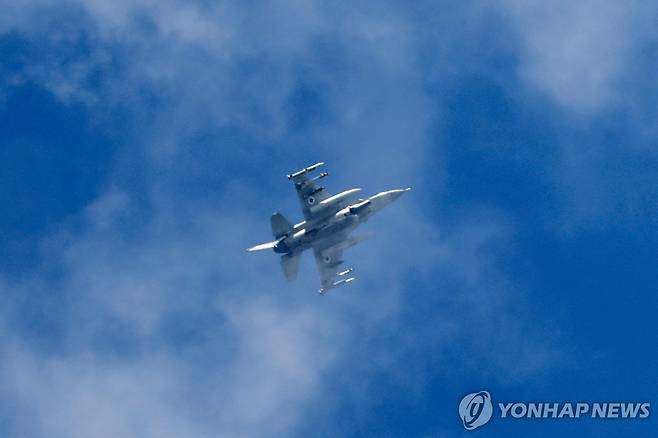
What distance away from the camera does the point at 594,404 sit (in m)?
171

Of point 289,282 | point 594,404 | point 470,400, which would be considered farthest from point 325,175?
point 594,404

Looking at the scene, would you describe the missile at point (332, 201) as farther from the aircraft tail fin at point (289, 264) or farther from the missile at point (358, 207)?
the aircraft tail fin at point (289, 264)

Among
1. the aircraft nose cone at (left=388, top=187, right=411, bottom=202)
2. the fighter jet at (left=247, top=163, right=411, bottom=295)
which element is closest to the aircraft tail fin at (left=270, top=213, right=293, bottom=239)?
the fighter jet at (left=247, top=163, right=411, bottom=295)

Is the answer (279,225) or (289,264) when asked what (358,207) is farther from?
(289,264)

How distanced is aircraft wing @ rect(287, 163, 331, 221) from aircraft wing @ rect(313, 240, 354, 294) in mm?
9606

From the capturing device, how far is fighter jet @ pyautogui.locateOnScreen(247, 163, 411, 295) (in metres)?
184

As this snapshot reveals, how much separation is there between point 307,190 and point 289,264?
40.1 feet

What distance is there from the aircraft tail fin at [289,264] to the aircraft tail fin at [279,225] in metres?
4.50

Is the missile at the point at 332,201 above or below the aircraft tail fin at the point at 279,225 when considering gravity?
above

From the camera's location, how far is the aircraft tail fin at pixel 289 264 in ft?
611

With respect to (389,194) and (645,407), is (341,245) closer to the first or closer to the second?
(389,194)

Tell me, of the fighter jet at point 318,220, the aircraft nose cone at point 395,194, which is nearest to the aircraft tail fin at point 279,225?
the fighter jet at point 318,220

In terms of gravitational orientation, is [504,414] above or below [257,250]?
below

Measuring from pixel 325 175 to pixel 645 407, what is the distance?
59271 mm
